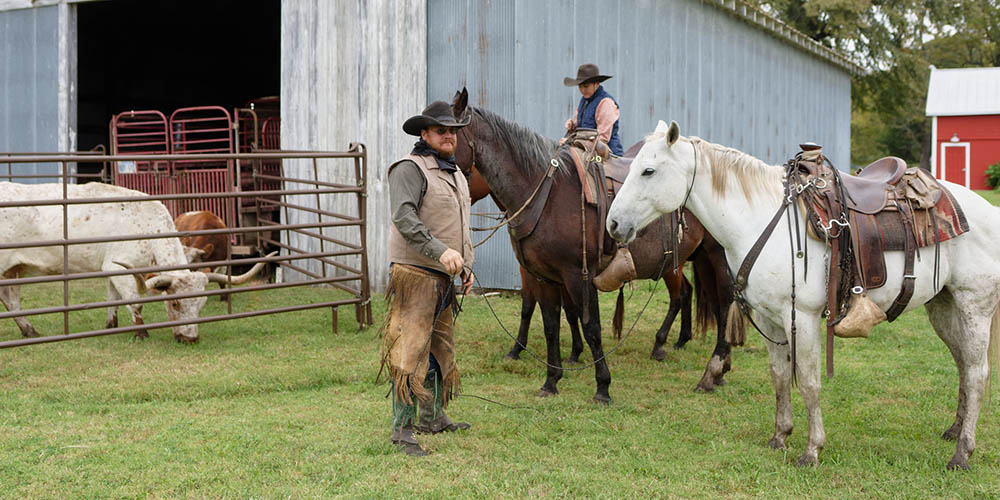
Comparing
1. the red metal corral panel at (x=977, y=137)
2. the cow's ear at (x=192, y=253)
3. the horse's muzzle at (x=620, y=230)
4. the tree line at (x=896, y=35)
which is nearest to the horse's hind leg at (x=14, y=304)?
the cow's ear at (x=192, y=253)

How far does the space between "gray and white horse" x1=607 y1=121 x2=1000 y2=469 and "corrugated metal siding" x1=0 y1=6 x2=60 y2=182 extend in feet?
37.4

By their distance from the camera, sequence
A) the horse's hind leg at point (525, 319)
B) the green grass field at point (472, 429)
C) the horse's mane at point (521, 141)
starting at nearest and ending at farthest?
1. the green grass field at point (472, 429)
2. the horse's mane at point (521, 141)
3. the horse's hind leg at point (525, 319)

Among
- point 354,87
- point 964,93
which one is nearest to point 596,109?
point 354,87

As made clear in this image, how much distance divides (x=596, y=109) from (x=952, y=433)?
11.6 ft

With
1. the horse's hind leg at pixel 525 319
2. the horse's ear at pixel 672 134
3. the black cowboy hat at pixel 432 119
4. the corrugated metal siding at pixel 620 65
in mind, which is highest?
the corrugated metal siding at pixel 620 65

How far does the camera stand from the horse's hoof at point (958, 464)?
14.0ft

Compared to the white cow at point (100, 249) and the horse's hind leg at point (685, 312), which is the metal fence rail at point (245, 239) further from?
the horse's hind leg at point (685, 312)

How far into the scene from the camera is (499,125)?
559cm

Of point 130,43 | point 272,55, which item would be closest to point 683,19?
point 272,55

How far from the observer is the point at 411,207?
4352 mm

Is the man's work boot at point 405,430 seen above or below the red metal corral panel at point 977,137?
below

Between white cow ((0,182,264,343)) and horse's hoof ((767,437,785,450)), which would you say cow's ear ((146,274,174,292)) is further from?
horse's hoof ((767,437,785,450))

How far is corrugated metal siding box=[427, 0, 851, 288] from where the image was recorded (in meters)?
9.97

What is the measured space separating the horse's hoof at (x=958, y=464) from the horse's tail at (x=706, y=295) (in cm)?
243
